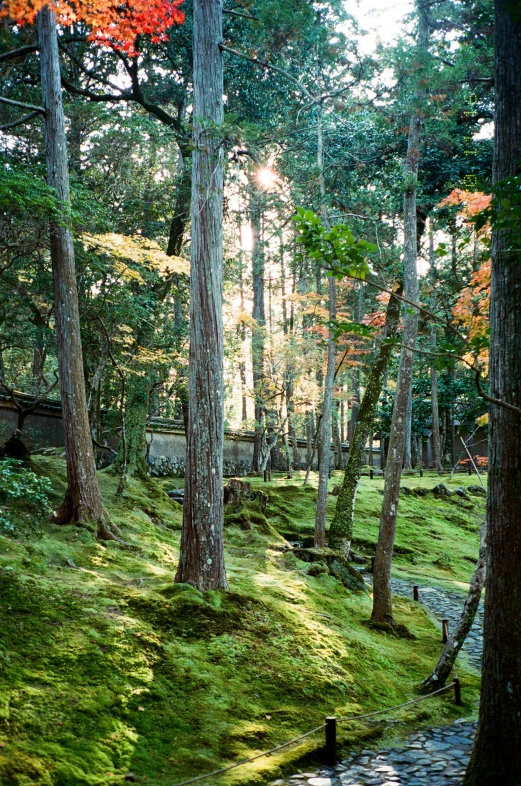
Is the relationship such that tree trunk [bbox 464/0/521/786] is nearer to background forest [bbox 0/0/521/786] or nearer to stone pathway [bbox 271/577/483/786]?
background forest [bbox 0/0/521/786]

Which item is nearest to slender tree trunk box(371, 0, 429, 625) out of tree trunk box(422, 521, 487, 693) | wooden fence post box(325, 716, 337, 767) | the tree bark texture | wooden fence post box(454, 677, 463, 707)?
the tree bark texture

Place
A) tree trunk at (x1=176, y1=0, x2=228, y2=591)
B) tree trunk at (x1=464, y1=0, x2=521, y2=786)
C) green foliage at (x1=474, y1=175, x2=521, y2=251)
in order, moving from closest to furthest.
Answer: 1. green foliage at (x1=474, y1=175, x2=521, y2=251)
2. tree trunk at (x1=464, y1=0, x2=521, y2=786)
3. tree trunk at (x1=176, y1=0, x2=228, y2=591)

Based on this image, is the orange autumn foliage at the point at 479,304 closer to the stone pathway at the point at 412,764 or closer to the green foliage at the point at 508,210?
the green foliage at the point at 508,210

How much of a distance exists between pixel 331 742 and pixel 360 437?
7272 mm

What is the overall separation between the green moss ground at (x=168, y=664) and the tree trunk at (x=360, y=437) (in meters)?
2.12

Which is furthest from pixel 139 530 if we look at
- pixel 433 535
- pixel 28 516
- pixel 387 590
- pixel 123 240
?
pixel 433 535

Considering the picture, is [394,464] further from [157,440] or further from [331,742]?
[157,440]

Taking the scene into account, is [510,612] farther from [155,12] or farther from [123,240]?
[155,12]

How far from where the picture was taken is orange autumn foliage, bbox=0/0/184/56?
9.97m

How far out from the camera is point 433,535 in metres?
17.6

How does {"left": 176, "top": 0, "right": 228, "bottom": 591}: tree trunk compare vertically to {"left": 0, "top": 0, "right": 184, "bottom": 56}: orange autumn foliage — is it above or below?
below

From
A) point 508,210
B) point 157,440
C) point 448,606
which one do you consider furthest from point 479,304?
point 157,440

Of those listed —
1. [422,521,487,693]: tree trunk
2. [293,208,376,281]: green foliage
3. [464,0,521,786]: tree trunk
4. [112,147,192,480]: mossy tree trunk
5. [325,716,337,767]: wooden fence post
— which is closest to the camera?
[464,0,521,786]: tree trunk

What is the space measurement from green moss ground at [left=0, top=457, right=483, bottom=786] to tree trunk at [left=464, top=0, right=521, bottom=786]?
1771 mm
